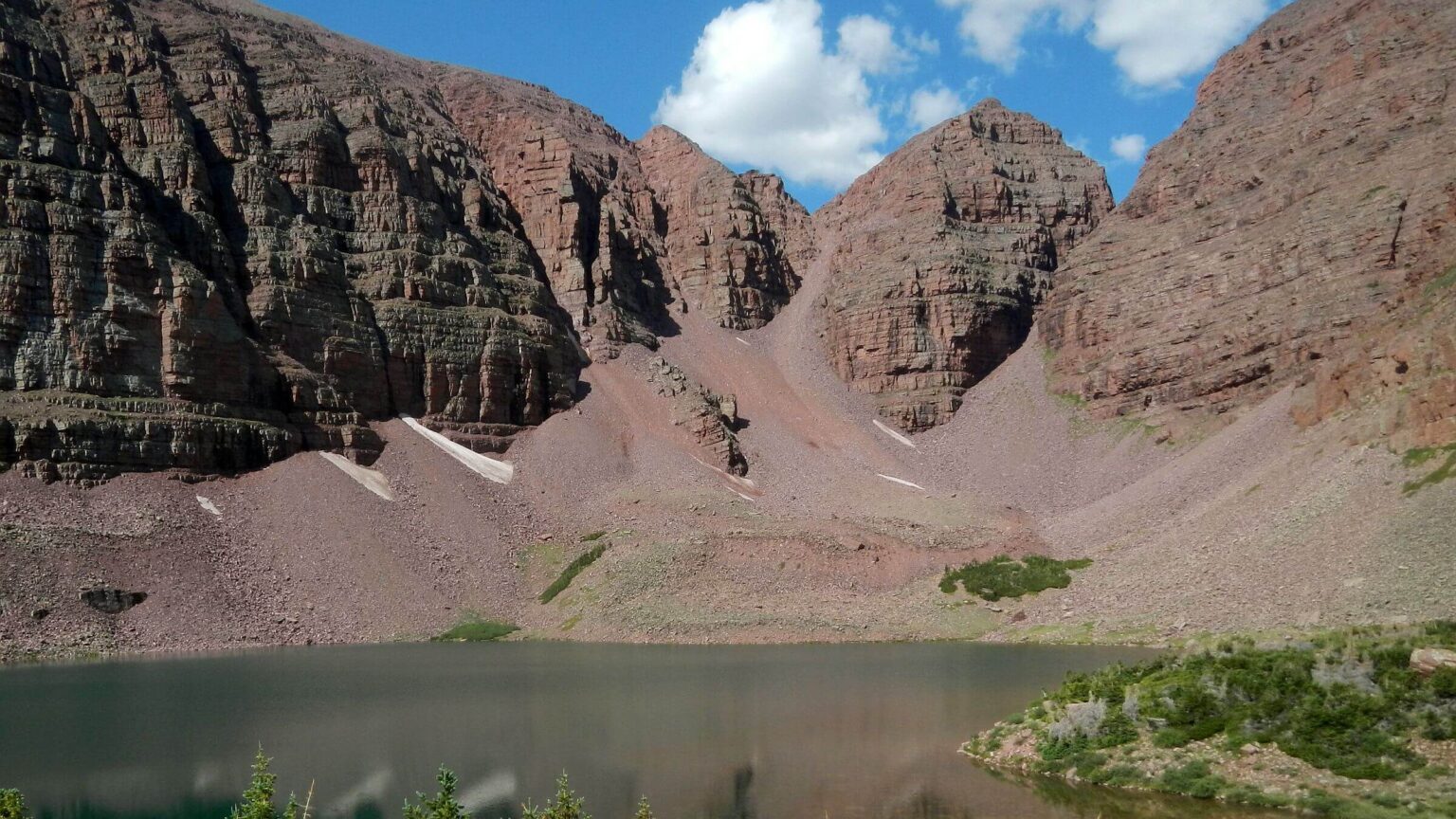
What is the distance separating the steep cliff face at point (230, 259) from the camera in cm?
7056

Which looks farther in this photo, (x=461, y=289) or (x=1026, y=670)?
(x=461, y=289)

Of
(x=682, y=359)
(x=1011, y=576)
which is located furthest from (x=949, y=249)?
(x=1011, y=576)

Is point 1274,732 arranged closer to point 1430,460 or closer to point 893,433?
point 1430,460

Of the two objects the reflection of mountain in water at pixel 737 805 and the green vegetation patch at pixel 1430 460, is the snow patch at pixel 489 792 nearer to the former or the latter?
the reflection of mountain in water at pixel 737 805

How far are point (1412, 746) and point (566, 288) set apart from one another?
92001 millimetres

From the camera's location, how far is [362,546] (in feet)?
225

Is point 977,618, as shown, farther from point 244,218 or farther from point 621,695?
point 244,218

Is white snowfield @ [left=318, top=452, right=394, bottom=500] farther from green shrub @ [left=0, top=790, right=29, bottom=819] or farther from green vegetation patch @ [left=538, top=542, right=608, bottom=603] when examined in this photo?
green shrub @ [left=0, top=790, right=29, bottom=819]

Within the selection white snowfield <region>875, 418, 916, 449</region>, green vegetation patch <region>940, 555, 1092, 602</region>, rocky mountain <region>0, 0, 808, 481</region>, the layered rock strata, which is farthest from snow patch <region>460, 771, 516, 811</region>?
white snowfield <region>875, 418, 916, 449</region>

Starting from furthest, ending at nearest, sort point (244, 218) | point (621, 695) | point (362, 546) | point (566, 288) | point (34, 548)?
point (566, 288) < point (244, 218) < point (362, 546) < point (34, 548) < point (621, 695)

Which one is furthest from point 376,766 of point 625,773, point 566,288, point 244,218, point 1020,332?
point 1020,332

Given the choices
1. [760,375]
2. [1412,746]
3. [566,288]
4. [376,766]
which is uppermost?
[566,288]

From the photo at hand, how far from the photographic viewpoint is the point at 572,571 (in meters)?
69.9

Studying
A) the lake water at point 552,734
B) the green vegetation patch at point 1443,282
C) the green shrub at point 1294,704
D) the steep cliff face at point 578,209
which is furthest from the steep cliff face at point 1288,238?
the steep cliff face at point 578,209
